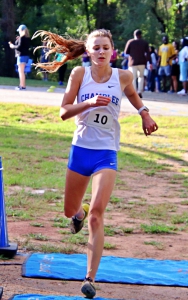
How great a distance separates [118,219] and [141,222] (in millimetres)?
307

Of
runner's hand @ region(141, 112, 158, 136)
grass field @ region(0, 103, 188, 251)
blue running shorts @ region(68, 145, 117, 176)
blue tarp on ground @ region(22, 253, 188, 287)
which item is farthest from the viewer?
grass field @ region(0, 103, 188, 251)

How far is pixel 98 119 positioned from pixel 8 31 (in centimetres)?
3114

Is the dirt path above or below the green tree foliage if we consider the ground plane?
below

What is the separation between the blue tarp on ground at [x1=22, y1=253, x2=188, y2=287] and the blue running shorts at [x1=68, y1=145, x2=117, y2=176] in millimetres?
967

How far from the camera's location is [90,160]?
560 cm

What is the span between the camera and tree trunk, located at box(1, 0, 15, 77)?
35531 mm

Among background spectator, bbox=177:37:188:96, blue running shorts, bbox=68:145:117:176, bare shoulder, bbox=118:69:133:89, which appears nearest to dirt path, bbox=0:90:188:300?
blue running shorts, bbox=68:145:117:176

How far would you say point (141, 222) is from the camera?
8555mm

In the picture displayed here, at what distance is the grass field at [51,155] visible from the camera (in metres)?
9.21

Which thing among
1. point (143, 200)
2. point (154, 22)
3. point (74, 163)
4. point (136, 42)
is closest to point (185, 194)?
point (143, 200)

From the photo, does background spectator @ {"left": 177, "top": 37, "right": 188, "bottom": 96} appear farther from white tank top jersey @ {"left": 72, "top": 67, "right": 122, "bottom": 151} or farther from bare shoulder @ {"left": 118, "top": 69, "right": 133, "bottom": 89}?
white tank top jersey @ {"left": 72, "top": 67, "right": 122, "bottom": 151}

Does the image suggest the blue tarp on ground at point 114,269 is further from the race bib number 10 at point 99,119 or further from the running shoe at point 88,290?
the race bib number 10 at point 99,119

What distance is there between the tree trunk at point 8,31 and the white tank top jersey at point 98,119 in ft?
99.6

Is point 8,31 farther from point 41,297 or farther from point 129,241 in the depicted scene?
point 41,297
